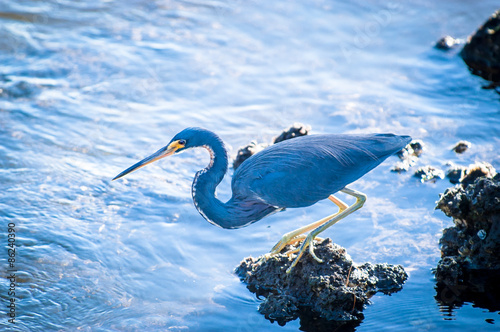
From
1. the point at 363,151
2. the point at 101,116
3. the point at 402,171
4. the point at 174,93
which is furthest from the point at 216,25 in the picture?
the point at 363,151

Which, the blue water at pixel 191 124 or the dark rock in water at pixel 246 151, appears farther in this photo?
the dark rock in water at pixel 246 151

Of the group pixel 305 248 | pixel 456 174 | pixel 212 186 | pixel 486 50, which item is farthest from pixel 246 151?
pixel 486 50

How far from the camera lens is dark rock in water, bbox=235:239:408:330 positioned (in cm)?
488

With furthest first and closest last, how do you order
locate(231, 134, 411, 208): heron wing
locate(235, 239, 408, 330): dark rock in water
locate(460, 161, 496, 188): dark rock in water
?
locate(460, 161, 496, 188): dark rock in water → locate(231, 134, 411, 208): heron wing → locate(235, 239, 408, 330): dark rock in water

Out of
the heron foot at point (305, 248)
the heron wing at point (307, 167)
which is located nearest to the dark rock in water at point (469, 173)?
the heron wing at point (307, 167)

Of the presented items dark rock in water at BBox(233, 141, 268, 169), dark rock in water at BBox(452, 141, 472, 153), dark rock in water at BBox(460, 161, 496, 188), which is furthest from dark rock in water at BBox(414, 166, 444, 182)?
dark rock in water at BBox(233, 141, 268, 169)

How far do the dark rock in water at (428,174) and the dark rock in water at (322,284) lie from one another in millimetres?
1932

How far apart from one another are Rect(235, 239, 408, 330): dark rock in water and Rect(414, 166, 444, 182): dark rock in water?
6.34 ft

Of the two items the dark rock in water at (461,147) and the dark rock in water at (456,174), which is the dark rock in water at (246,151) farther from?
the dark rock in water at (461,147)

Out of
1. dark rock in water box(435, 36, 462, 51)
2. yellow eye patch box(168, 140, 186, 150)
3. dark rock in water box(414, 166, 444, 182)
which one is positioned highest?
dark rock in water box(435, 36, 462, 51)

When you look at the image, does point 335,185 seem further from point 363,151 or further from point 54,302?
point 54,302

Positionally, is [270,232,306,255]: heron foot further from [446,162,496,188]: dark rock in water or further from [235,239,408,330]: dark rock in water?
[446,162,496,188]: dark rock in water

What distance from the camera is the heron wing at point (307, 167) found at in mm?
5227

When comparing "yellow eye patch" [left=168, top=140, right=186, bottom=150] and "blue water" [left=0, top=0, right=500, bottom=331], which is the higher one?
"yellow eye patch" [left=168, top=140, right=186, bottom=150]
